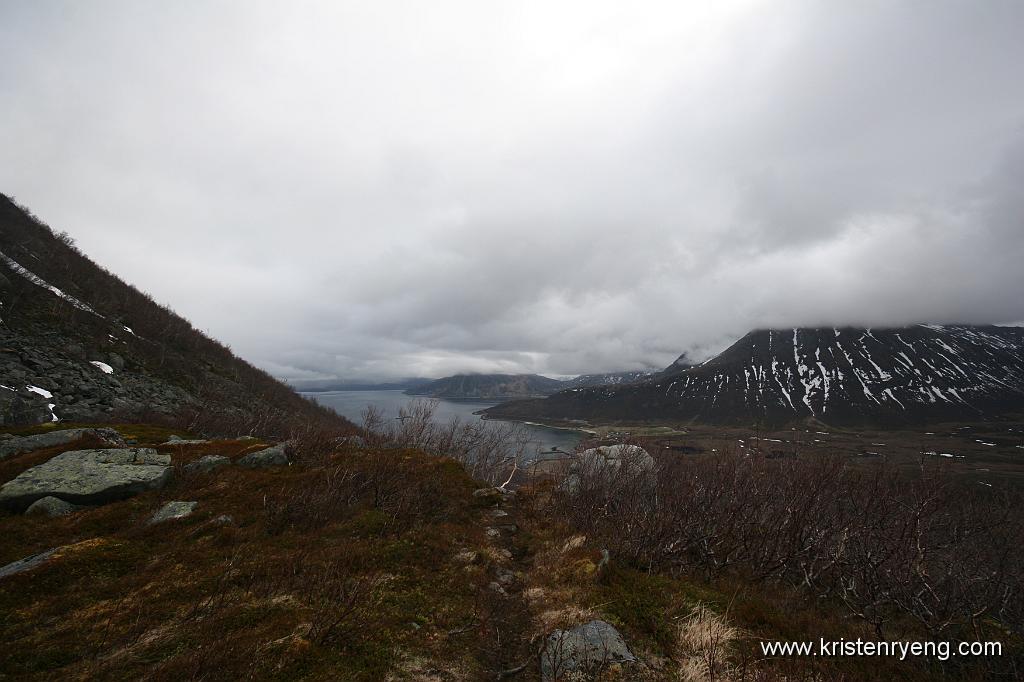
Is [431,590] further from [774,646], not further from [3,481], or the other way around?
[3,481]

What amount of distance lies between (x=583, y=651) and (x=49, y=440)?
29678 mm

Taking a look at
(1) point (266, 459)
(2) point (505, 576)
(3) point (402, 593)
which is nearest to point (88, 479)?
(1) point (266, 459)

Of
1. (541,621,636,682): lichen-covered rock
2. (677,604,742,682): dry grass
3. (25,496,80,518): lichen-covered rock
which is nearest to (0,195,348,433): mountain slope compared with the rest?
(25,496,80,518): lichen-covered rock

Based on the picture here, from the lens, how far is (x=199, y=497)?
50.5 feet

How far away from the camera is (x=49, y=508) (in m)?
13.5

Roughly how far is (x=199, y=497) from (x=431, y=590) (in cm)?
1191

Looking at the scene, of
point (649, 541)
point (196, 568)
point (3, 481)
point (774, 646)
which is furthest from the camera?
point (3, 481)

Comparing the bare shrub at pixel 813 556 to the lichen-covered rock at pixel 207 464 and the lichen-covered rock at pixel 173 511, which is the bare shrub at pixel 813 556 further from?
the lichen-covered rock at pixel 207 464

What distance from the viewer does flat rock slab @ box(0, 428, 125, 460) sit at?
18.6m

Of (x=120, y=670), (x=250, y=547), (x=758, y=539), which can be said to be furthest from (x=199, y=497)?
(x=758, y=539)

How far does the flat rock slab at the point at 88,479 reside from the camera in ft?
45.5

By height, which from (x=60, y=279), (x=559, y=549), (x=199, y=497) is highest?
(x=60, y=279)

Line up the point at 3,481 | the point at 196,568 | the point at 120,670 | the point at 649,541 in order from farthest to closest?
the point at 3,481
the point at 649,541
the point at 196,568
the point at 120,670

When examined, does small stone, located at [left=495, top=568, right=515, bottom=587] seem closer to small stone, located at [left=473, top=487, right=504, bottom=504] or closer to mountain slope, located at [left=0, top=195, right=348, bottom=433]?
small stone, located at [left=473, top=487, right=504, bottom=504]
